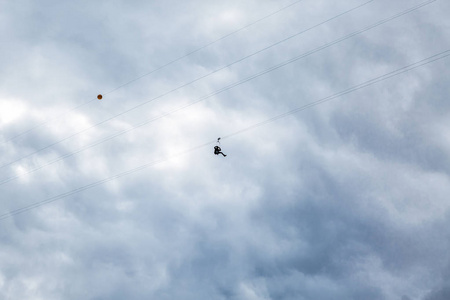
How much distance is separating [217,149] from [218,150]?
0.29 metres

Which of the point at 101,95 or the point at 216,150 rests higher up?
the point at 101,95

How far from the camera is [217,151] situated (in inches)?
2835

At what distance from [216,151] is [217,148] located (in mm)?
544

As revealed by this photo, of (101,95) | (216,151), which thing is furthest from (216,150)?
(101,95)

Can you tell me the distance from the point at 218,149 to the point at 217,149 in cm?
25

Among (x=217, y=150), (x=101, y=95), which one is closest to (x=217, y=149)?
(x=217, y=150)

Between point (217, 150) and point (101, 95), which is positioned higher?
point (101, 95)

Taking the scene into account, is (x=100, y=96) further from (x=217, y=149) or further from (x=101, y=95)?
(x=217, y=149)

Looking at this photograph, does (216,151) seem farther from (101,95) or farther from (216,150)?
(101,95)

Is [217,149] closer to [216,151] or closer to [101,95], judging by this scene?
[216,151]

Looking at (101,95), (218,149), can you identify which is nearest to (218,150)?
(218,149)

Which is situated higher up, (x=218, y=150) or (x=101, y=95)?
(x=101, y=95)

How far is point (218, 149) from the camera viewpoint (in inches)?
2844

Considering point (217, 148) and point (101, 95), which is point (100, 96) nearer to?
point (101, 95)
